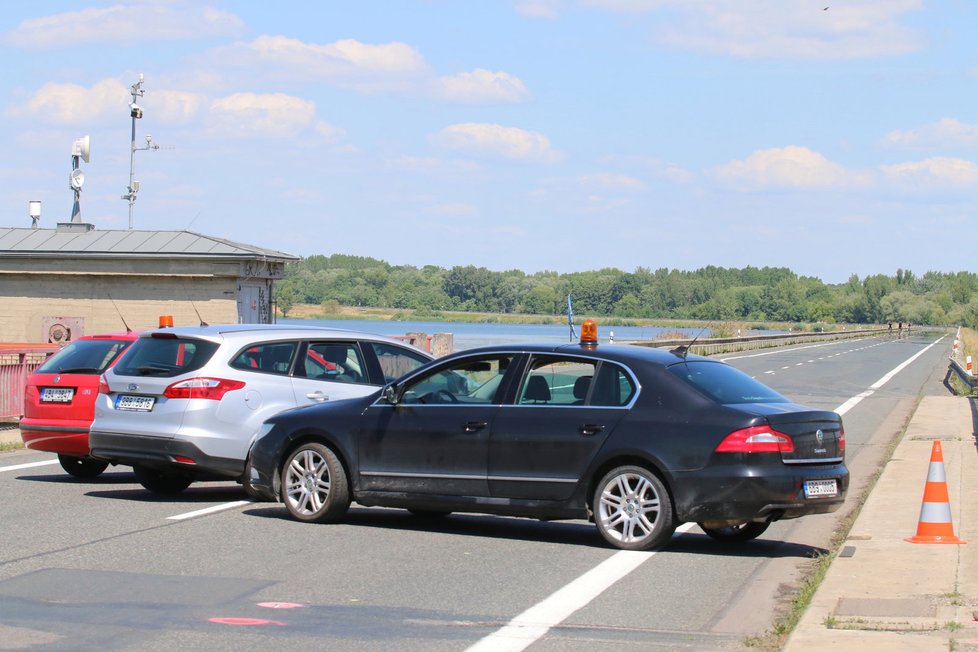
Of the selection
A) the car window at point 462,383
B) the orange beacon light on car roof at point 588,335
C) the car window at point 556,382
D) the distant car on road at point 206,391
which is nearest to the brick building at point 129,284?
the distant car on road at point 206,391

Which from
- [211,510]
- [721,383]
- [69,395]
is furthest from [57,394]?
[721,383]

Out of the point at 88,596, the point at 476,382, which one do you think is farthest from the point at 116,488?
the point at 88,596

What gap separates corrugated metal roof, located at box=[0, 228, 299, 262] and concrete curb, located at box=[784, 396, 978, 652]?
18564mm

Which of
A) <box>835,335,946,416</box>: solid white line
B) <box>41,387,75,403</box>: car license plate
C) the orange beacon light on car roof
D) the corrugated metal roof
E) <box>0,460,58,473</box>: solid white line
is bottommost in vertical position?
<box>835,335,946,416</box>: solid white line

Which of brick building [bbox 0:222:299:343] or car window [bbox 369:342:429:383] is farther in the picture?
brick building [bbox 0:222:299:343]

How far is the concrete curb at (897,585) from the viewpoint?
6.66 m

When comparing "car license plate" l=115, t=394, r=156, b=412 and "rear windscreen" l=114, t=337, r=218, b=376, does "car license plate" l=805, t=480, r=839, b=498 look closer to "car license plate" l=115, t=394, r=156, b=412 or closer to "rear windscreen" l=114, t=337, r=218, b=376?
"rear windscreen" l=114, t=337, r=218, b=376

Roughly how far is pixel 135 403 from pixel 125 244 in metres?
→ 19.0

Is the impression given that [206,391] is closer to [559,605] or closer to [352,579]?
[352,579]

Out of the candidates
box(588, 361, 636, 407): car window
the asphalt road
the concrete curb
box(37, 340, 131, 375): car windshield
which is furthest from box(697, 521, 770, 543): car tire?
box(37, 340, 131, 375): car windshield

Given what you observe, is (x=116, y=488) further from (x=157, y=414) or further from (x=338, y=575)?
(x=338, y=575)

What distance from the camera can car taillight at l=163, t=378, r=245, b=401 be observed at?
11.6 m

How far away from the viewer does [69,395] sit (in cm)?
1309

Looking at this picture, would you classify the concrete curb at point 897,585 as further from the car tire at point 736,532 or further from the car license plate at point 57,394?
the car license plate at point 57,394
